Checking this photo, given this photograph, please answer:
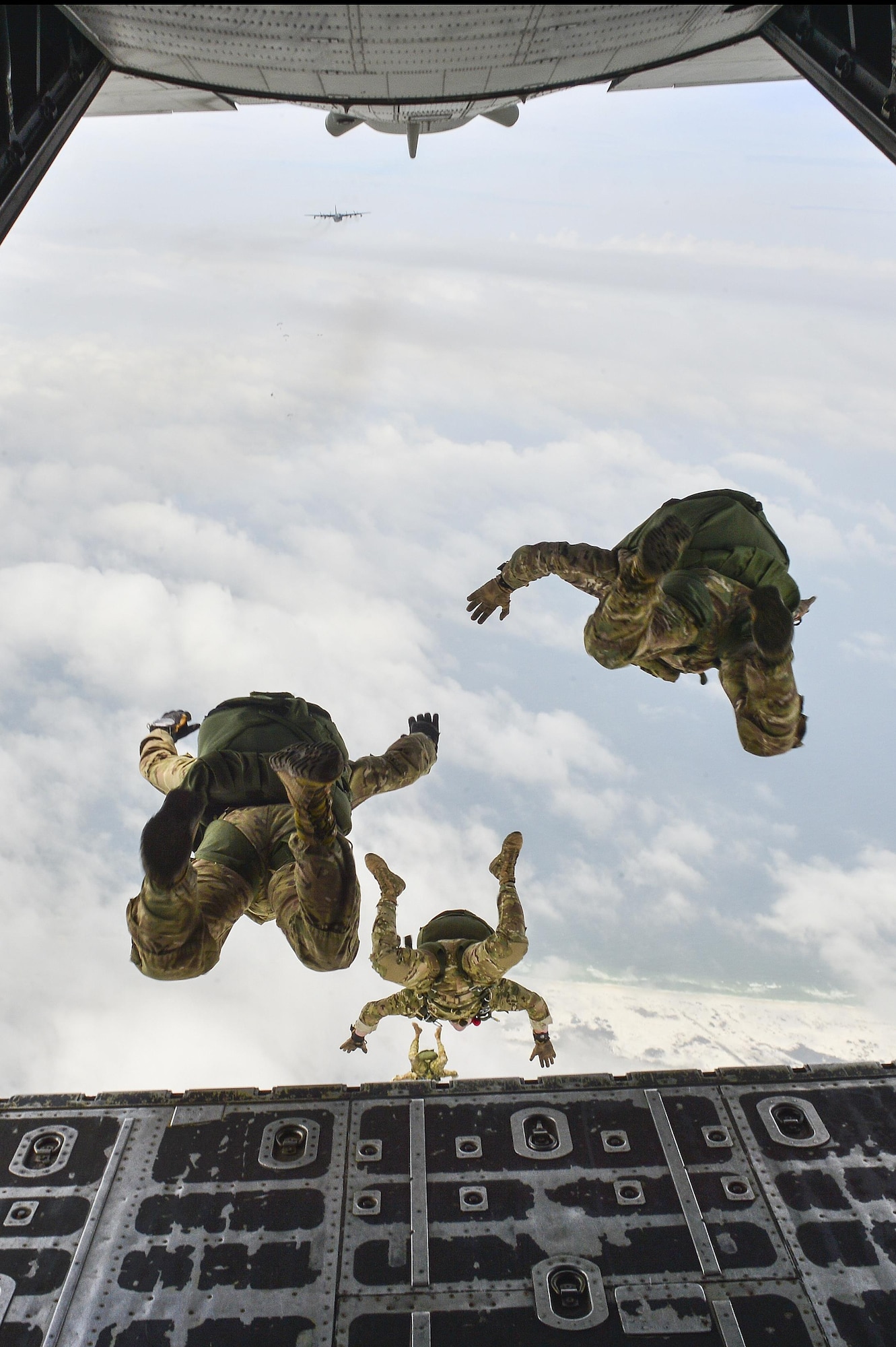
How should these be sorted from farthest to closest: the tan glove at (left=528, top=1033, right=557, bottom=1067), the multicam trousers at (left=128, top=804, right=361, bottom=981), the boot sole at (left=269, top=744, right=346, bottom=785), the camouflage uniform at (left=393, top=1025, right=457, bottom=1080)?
the camouflage uniform at (left=393, top=1025, right=457, bottom=1080)
the tan glove at (left=528, top=1033, right=557, bottom=1067)
the multicam trousers at (left=128, top=804, right=361, bottom=981)
the boot sole at (left=269, top=744, right=346, bottom=785)

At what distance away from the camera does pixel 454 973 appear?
1155 centimetres

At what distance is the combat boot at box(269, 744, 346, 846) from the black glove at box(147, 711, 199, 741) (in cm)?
427

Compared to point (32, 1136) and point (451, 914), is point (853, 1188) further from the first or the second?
point (32, 1136)

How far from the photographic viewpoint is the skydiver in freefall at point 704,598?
24.3ft

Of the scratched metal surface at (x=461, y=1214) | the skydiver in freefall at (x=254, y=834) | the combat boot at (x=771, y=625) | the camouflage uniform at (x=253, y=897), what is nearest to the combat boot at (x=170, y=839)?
the skydiver in freefall at (x=254, y=834)

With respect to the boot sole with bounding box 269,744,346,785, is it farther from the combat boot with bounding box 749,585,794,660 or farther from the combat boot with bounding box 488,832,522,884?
the combat boot with bounding box 488,832,522,884

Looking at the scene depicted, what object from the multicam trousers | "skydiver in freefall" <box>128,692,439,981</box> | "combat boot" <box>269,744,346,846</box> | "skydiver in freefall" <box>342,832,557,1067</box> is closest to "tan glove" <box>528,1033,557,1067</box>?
"skydiver in freefall" <box>342,832,557,1067</box>

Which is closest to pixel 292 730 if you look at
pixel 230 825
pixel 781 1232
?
pixel 230 825

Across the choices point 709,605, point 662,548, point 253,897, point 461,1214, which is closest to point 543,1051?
point 461,1214

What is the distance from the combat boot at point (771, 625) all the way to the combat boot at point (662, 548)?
0.67 meters

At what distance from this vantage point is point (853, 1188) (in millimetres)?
9727

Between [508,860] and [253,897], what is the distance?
189 inches

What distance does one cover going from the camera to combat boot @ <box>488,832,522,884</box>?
38.5ft

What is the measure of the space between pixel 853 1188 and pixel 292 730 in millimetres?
7626
